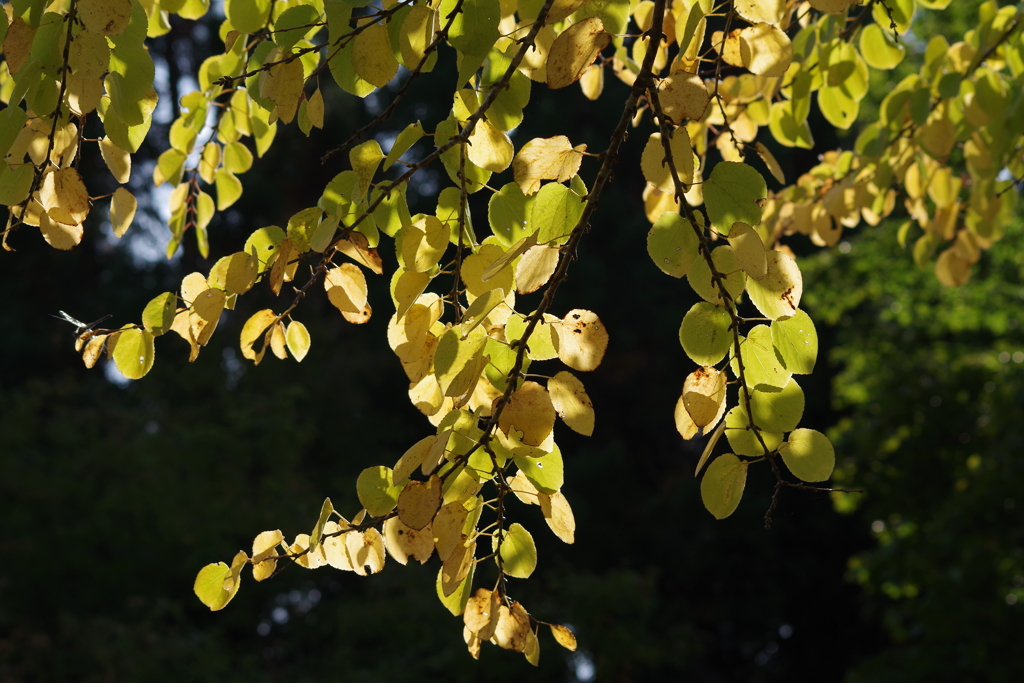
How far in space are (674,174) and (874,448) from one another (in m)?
4.41

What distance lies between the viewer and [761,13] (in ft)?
2.51

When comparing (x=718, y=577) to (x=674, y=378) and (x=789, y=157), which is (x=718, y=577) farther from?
(x=789, y=157)

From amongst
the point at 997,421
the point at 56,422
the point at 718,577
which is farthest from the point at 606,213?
the point at 56,422

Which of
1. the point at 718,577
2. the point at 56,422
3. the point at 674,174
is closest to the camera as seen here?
the point at 674,174

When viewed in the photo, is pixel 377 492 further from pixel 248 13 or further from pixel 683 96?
pixel 248 13

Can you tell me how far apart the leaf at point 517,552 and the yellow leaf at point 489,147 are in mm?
289

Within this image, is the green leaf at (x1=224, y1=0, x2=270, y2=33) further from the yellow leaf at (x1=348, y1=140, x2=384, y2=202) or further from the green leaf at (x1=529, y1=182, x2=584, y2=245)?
the green leaf at (x1=529, y1=182, x2=584, y2=245)

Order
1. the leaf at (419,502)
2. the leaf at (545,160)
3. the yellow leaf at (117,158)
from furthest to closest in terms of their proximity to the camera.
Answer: the yellow leaf at (117,158) < the leaf at (545,160) < the leaf at (419,502)

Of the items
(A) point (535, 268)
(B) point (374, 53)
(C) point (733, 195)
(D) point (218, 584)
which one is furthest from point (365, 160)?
(D) point (218, 584)

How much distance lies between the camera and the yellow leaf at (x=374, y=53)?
71 centimetres

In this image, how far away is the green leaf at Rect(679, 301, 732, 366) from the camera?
25.4 inches

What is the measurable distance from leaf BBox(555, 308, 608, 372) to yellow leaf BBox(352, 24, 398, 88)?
244mm


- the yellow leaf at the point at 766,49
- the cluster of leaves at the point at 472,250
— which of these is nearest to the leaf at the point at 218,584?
the cluster of leaves at the point at 472,250

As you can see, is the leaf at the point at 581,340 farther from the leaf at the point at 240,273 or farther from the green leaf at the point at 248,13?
the green leaf at the point at 248,13
